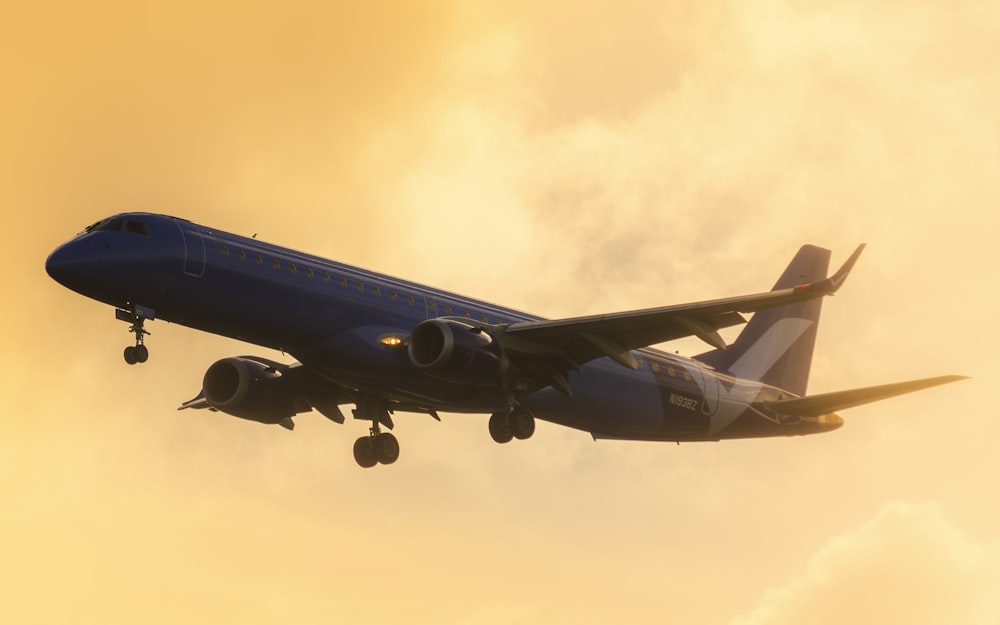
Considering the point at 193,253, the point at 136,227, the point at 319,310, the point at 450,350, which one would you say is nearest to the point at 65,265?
the point at 136,227

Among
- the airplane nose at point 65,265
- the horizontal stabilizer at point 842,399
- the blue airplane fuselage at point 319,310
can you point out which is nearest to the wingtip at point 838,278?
the horizontal stabilizer at point 842,399

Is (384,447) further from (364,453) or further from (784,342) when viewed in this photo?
(784,342)

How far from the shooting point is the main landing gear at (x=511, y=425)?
133ft

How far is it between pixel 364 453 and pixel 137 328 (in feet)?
33.5

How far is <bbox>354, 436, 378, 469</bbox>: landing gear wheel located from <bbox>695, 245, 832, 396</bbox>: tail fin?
1273 cm

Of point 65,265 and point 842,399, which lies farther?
point 842,399

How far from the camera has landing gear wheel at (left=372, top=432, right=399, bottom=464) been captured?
43531 mm

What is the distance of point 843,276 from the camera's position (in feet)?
116

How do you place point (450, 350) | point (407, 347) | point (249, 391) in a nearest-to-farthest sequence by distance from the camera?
point (450, 350) < point (407, 347) < point (249, 391)

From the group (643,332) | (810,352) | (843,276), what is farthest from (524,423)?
(810,352)

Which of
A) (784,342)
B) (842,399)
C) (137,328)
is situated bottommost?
(137,328)

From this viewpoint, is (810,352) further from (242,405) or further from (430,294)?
(242,405)

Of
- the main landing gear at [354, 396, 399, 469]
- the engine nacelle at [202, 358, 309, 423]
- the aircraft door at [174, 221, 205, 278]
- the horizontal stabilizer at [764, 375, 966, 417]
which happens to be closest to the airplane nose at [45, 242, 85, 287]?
the aircraft door at [174, 221, 205, 278]

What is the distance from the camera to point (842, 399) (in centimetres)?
4459
